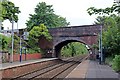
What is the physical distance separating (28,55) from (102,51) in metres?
13.9

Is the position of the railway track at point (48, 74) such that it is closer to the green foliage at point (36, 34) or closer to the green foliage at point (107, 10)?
the green foliage at point (107, 10)

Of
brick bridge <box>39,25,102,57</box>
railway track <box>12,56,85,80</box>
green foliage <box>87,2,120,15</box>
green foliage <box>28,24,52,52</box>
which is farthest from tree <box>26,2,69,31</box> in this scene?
green foliage <box>87,2,120,15</box>

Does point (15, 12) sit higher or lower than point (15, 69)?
higher

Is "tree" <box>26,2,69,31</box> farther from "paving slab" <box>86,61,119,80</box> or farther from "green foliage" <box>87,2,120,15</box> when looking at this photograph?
"green foliage" <box>87,2,120,15</box>

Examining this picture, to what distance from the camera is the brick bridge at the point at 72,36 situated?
63.6 meters

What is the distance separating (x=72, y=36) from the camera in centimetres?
6606

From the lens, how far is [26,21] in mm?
87000

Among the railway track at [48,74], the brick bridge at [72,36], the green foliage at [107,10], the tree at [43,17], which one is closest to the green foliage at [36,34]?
the brick bridge at [72,36]

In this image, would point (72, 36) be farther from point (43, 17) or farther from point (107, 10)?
point (107, 10)

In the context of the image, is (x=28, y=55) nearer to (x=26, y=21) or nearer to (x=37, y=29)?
(x=37, y=29)

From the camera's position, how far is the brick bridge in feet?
209

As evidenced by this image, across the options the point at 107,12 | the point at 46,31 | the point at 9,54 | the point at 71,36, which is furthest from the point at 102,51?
the point at 107,12

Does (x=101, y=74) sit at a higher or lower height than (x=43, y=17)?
lower

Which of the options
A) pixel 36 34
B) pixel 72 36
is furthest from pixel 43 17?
pixel 72 36
